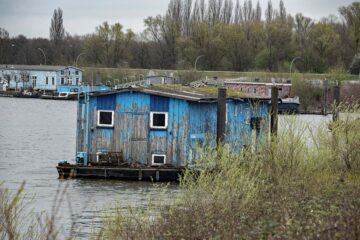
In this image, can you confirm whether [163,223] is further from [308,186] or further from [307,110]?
[307,110]

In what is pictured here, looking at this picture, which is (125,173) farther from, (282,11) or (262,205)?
(282,11)

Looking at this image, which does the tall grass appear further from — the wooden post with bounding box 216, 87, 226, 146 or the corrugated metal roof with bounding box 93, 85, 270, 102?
the corrugated metal roof with bounding box 93, 85, 270, 102

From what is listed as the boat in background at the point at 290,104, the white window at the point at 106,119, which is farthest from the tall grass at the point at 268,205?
the boat in background at the point at 290,104

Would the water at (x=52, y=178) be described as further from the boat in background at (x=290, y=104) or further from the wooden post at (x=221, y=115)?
the boat in background at (x=290, y=104)

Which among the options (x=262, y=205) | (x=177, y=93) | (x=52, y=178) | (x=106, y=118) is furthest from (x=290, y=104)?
(x=262, y=205)

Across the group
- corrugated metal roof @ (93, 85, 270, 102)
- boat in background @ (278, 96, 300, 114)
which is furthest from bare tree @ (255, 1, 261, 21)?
corrugated metal roof @ (93, 85, 270, 102)

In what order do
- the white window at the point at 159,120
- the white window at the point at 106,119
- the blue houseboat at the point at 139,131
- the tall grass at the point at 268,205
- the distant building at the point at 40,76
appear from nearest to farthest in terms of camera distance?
the tall grass at the point at 268,205
the blue houseboat at the point at 139,131
the white window at the point at 159,120
the white window at the point at 106,119
the distant building at the point at 40,76

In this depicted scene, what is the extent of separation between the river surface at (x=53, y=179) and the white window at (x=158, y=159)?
47.3 inches

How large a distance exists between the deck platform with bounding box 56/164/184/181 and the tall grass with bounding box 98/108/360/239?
748cm

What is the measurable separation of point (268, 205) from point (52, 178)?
61.1 ft

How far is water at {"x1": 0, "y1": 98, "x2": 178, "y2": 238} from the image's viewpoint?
2475cm

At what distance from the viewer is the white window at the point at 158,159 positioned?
104 feet

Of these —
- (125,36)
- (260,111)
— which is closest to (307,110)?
(125,36)

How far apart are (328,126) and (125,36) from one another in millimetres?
107837
